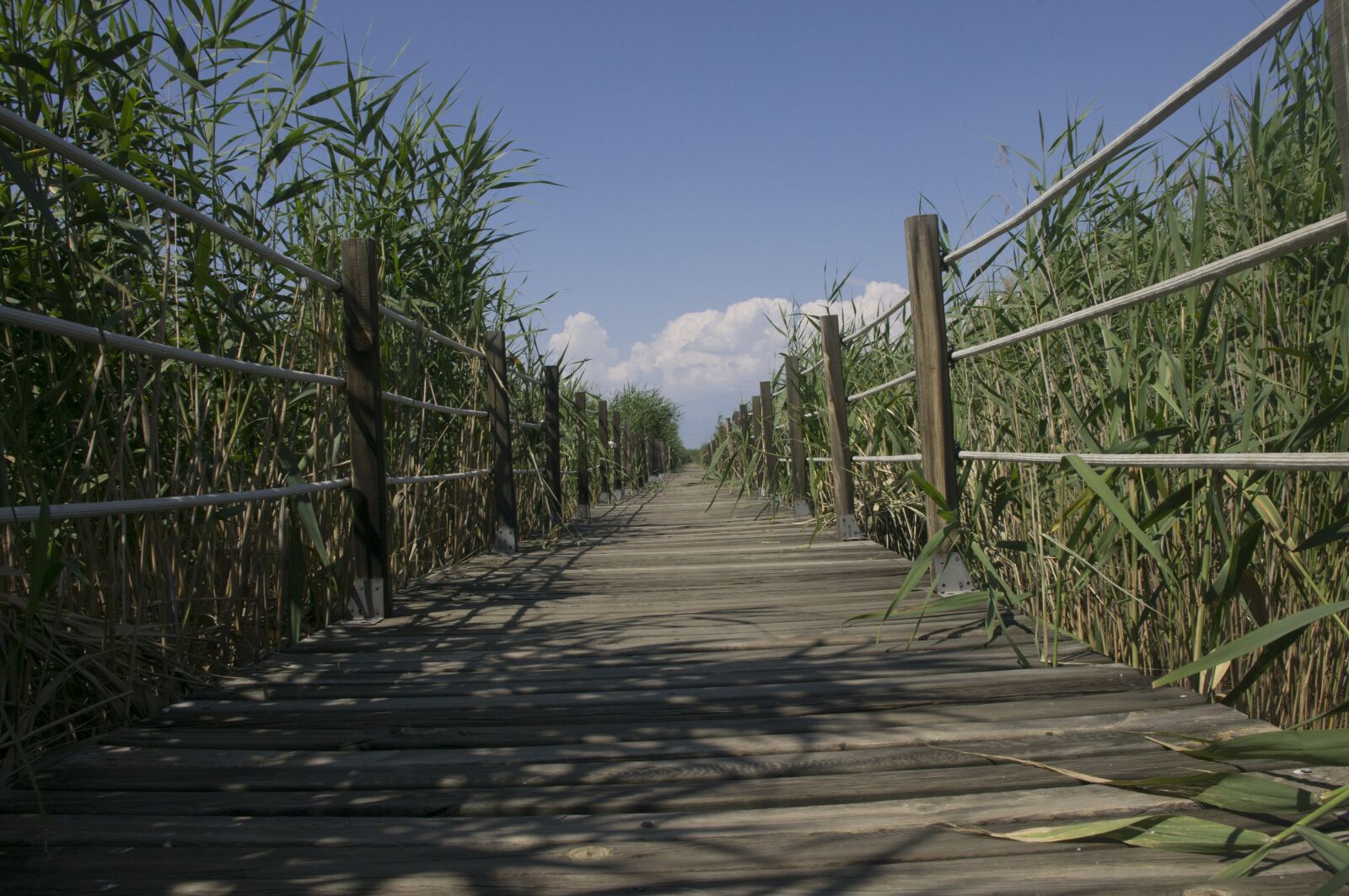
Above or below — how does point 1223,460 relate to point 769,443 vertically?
below

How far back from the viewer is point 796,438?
556 centimetres

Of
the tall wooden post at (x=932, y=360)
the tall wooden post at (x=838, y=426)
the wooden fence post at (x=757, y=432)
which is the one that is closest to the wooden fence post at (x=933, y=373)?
the tall wooden post at (x=932, y=360)

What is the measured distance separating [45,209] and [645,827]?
978 millimetres

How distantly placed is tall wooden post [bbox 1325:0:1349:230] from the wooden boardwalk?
802 millimetres

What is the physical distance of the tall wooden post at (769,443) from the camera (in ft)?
20.2

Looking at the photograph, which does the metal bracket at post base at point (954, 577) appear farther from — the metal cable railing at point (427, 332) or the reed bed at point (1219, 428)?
the metal cable railing at point (427, 332)

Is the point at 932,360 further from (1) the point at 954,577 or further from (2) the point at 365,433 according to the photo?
(2) the point at 365,433

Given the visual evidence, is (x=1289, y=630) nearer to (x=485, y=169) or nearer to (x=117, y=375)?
(x=117, y=375)

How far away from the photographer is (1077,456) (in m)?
1.73

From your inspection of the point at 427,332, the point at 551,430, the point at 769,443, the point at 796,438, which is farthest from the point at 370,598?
the point at 769,443

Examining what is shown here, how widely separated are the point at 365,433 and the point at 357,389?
124 mm

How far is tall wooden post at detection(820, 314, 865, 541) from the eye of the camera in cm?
427

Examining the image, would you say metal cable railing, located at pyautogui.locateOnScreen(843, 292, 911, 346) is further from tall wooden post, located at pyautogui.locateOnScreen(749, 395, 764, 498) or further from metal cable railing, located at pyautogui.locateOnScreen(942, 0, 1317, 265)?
tall wooden post, located at pyautogui.locateOnScreen(749, 395, 764, 498)

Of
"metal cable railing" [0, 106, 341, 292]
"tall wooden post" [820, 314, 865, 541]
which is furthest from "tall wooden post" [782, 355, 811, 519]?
"metal cable railing" [0, 106, 341, 292]
